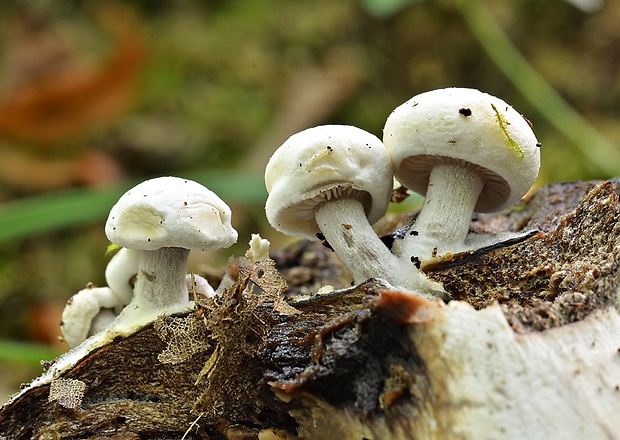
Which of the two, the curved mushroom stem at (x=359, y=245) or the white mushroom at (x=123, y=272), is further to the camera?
the white mushroom at (x=123, y=272)

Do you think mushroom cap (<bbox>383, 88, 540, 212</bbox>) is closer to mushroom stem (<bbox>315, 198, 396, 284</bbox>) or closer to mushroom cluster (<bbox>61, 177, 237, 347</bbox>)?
mushroom stem (<bbox>315, 198, 396, 284</bbox>)

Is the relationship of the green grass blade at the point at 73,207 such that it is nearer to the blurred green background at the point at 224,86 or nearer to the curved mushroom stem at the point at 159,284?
the blurred green background at the point at 224,86

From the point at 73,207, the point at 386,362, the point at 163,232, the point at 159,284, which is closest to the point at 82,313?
the point at 159,284

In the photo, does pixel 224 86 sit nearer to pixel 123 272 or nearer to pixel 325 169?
pixel 123 272

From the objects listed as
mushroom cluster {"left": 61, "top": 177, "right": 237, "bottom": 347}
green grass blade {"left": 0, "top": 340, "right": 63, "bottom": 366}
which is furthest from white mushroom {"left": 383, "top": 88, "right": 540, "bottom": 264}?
green grass blade {"left": 0, "top": 340, "right": 63, "bottom": 366}

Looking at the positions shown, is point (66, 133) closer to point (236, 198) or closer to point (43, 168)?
point (43, 168)

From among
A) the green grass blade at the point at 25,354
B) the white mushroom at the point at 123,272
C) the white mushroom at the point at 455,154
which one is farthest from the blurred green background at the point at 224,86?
the white mushroom at the point at 455,154

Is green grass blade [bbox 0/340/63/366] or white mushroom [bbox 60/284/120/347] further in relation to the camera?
green grass blade [bbox 0/340/63/366]
